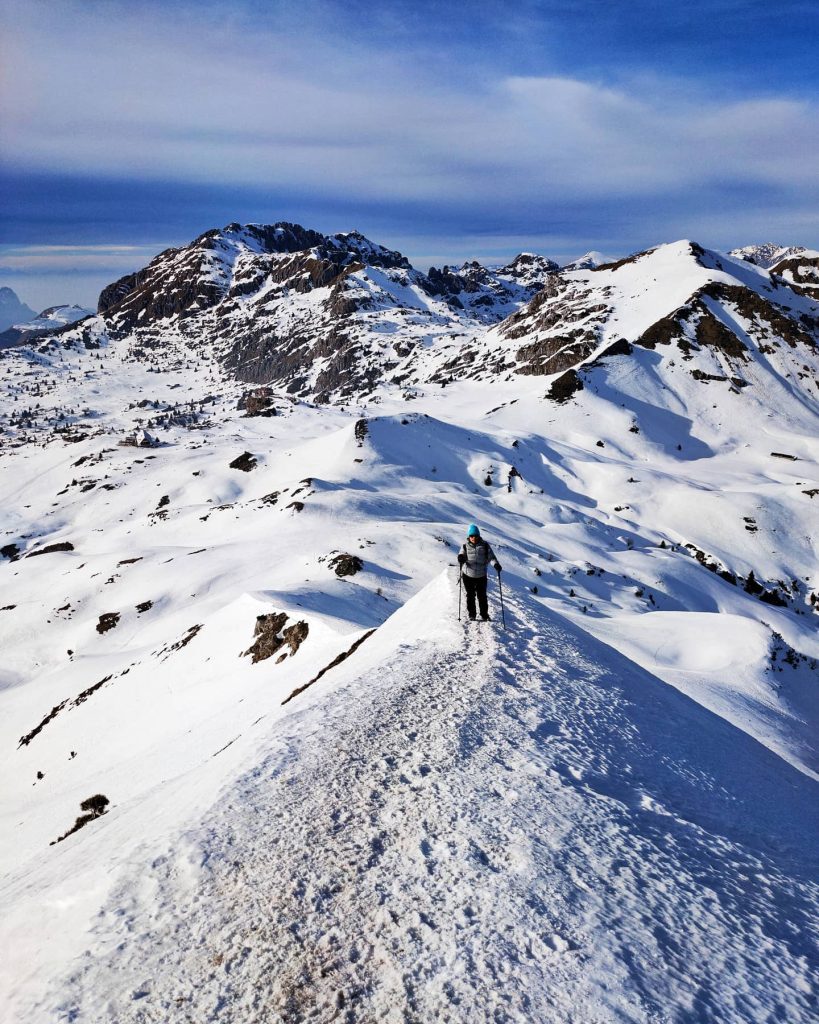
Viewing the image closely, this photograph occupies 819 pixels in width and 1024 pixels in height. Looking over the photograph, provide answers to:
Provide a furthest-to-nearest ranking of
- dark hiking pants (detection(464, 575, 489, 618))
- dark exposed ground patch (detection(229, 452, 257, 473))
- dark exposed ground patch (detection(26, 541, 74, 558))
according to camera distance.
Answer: dark exposed ground patch (detection(229, 452, 257, 473)) → dark exposed ground patch (detection(26, 541, 74, 558)) → dark hiking pants (detection(464, 575, 489, 618))

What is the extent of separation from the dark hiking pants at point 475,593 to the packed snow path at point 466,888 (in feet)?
12.2

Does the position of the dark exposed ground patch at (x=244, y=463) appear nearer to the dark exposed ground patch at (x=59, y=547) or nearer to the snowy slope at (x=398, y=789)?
the dark exposed ground patch at (x=59, y=547)

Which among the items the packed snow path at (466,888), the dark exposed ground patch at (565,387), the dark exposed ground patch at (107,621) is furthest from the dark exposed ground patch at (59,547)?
the dark exposed ground patch at (565,387)

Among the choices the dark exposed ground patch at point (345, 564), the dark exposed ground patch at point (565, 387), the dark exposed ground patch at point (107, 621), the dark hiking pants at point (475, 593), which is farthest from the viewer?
the dark exposed ground patch at point (565, 387)

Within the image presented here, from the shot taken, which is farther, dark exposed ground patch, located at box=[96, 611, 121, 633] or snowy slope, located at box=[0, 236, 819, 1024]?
dark exposed ground patch, located at box=[96, 611, 121, 633]

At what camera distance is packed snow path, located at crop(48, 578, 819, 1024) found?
558 cm

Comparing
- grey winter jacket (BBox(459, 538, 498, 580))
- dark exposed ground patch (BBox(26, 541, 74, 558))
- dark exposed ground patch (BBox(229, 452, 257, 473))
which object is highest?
grey winter jacket (BBox(459, 538, 498, 580))

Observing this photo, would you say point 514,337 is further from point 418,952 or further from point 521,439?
point 418,952

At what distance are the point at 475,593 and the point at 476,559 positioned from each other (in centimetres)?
87

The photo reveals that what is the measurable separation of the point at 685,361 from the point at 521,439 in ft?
158

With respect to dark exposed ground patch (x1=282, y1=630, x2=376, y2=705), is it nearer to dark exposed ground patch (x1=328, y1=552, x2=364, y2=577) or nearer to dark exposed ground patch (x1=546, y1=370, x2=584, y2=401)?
dark exposed ground patch (x1=328, y1=552, x2=364, y2=577)

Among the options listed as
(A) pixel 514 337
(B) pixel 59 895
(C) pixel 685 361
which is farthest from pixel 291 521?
(A) pixel 514 337

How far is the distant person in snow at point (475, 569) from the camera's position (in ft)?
48.0

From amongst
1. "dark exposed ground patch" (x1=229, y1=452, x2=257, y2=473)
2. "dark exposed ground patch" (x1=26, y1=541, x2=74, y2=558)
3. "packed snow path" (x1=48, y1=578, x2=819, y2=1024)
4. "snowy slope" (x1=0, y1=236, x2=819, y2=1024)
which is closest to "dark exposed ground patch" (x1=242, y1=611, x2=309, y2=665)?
"snowy slope" (x1=0, y1=236, x2=819, y2=1024)
